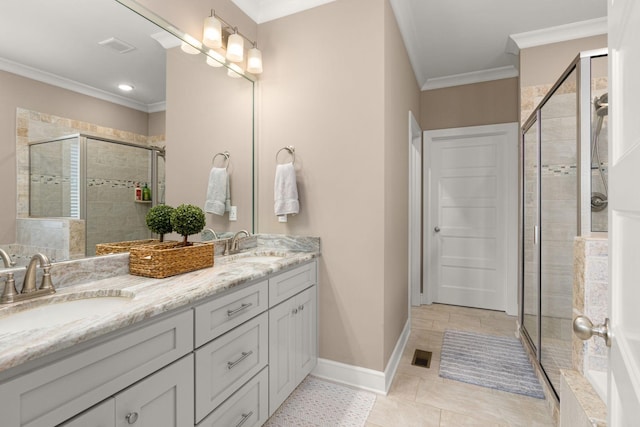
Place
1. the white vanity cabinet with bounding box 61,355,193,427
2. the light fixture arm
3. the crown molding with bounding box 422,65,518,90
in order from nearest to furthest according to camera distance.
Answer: the white vanity cabinet with bounding box 61,355,193,427 → the light fixture arm → the crown molding with bounding box 422,65,518,90

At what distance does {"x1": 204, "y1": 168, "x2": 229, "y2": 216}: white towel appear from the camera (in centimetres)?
208

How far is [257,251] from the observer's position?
2.21 m

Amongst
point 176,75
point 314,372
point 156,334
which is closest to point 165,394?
point 156,334

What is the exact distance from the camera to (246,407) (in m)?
1.46

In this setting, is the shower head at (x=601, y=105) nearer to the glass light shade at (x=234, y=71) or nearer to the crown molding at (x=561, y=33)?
the crown molding at (x=561, y=33)

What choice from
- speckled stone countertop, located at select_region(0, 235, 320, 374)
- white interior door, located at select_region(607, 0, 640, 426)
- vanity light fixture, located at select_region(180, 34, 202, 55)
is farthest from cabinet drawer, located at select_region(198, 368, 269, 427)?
vanity light fixture, located at select_region(180, 34, 202, 55)

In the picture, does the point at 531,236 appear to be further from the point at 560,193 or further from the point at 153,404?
the point at 153,404

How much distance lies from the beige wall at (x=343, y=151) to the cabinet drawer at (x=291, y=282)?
0.49 feet

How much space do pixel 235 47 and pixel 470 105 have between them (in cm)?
263

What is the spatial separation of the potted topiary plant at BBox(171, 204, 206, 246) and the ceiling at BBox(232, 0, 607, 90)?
1508 mm

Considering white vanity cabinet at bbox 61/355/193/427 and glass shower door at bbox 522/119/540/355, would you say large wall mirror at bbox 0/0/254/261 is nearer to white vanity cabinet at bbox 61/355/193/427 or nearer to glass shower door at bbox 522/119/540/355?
white vanity cabinet at bbox 61/355/193/427

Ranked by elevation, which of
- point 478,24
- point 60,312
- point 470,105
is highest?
point 478,24

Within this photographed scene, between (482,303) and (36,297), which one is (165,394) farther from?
(482,303)

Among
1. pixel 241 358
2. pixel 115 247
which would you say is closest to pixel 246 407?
pixel 241 358
